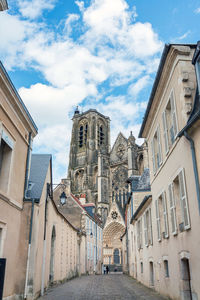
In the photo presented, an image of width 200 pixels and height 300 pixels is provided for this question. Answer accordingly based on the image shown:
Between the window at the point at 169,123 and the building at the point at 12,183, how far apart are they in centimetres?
389

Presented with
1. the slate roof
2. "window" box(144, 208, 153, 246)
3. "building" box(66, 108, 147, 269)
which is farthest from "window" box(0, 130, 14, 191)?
"building" box(66, 108, 147, 269)

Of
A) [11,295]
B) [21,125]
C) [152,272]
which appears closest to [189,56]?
[21,125]

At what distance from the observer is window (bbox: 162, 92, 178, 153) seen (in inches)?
292

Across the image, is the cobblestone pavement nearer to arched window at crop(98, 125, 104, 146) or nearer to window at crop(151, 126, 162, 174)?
window at crop(151, 126, 162, 174)

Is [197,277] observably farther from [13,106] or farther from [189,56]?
[13,106]

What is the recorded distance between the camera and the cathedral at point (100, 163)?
134 ft

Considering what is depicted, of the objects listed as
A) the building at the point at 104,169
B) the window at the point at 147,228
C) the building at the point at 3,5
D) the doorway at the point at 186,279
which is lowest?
the doorway at the point at 186,279

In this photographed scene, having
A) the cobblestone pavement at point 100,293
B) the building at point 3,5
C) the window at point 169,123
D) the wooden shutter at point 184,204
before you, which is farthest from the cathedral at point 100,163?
the building at point 3,5

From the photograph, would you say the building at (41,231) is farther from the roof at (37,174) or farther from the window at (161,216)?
the window at (161,216)

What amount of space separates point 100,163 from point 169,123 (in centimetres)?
3539

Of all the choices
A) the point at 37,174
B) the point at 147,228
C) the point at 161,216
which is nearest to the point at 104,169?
the point at 147,228

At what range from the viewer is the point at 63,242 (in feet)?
47.1

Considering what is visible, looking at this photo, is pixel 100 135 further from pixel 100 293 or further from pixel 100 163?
pixel 100 293

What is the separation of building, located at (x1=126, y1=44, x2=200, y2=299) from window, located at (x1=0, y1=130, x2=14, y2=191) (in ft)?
13.1
